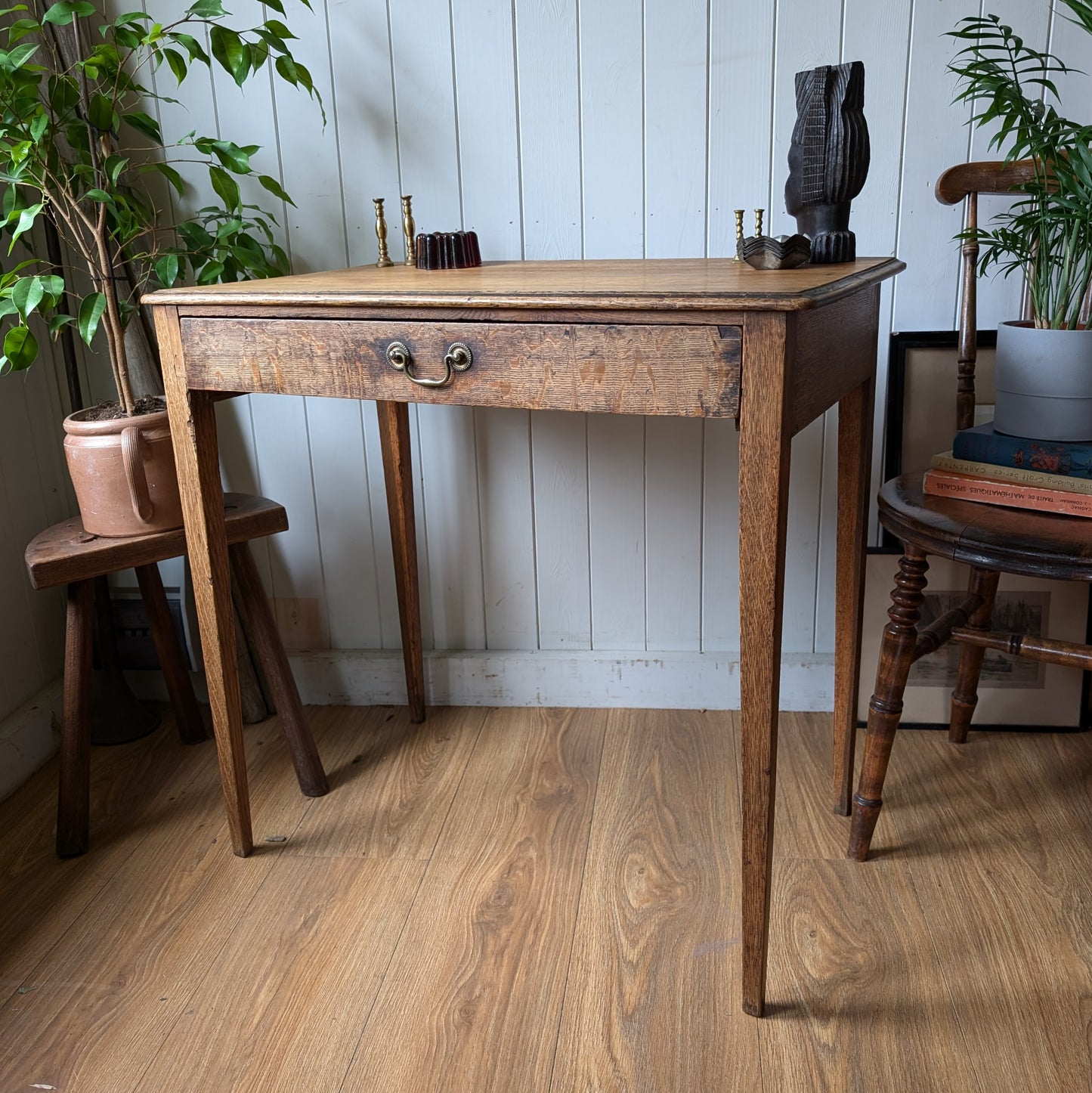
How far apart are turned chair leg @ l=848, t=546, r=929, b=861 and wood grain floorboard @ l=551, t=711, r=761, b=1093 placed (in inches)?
7.4

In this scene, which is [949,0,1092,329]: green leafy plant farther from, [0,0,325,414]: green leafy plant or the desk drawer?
[0,0,325,414]: green leafy plant

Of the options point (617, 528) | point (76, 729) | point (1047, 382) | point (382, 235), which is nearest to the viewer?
point (1047, 382)

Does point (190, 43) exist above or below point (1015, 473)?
above

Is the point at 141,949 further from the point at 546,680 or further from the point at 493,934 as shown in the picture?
the point at 546,680

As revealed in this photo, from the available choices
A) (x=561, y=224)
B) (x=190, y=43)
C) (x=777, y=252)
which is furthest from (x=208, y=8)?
(x=777, y=252)

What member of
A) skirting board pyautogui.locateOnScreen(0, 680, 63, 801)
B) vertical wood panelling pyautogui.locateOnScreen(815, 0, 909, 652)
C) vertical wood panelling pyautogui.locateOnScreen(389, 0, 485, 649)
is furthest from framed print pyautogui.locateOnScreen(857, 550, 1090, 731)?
skirting board pyautogui.locateOnScreen(0, 680, 63, 801)

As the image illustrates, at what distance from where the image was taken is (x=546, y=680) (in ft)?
6.43

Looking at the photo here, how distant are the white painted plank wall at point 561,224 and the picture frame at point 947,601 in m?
0.05

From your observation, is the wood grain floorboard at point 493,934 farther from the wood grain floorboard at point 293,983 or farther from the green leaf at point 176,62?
the green leaf at point 176,62

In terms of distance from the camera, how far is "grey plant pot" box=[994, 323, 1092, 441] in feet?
4.25

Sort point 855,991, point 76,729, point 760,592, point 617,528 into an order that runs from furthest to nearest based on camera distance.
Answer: point 617,528
point 76,729
point 855,991
point 760,592

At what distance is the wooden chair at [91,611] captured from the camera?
4.84 ft

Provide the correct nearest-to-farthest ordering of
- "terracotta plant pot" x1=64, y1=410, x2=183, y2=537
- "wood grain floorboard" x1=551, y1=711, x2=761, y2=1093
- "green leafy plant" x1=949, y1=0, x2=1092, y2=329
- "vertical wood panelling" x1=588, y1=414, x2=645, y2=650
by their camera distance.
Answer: "wood grain floorboard" x1=551, y1=711, x2=761, y2=1093, "green leafy plant" x1=949, y1=0, x2=1092, y2=329, "terracotta plant pot" x1=64, y1=410, x2=183, y2=537, "vertical wood panelling" x1=588, y1=414, x2=645, y2=650

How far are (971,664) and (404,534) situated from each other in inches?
38.0
